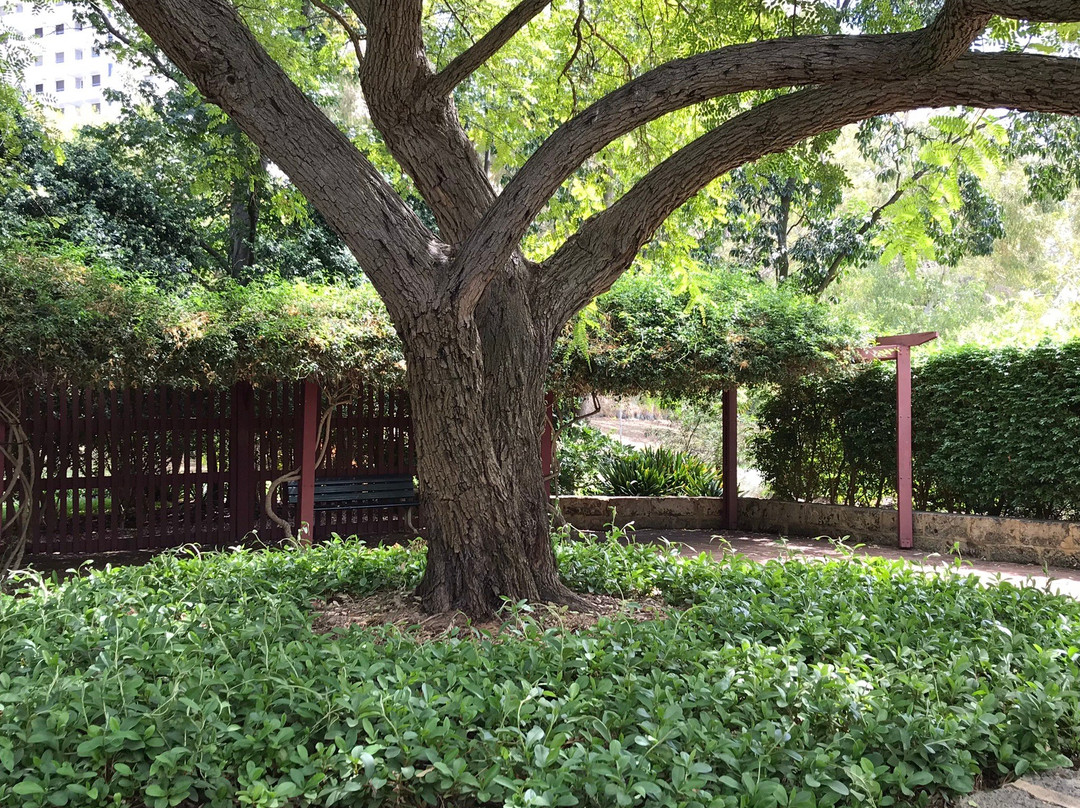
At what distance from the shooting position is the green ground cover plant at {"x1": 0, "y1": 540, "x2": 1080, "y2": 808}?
7.82 ft

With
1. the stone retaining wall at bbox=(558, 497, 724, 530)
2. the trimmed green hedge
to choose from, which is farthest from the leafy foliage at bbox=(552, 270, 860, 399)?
the stone retaining wall at bbox=(558, 497, 724, 530)

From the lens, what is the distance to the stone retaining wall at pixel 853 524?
362 inches

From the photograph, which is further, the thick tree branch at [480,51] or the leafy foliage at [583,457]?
the leafy foliage at [583,457]

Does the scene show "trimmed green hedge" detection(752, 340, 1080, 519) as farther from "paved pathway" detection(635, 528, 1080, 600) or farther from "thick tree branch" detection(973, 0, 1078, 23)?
"thick tree branch" detection(973, 0, 1078, 23)

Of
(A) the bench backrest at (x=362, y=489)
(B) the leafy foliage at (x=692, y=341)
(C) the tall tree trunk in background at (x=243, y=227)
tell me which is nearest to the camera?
(A) the bench backrest at (x=362, y=489)

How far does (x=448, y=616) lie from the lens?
14.1 feet

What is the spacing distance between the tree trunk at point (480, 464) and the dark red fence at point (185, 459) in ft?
19.0

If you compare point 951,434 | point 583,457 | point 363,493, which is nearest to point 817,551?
point 951,434

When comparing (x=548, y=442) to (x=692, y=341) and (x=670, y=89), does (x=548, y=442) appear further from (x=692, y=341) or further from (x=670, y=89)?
(x=670, y=89)

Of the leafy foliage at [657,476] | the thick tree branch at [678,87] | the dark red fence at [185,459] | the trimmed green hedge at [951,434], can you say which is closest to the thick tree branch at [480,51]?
the thick tree branch at [678,87]

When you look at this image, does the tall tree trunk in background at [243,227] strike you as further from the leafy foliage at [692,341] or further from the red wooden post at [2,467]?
the leafy foliage at [692,341]

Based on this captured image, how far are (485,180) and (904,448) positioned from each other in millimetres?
7804

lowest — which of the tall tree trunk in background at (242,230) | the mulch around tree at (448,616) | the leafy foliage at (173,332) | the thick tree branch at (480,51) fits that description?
the mulch around tree at (448,616)

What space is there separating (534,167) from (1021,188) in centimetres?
2429
